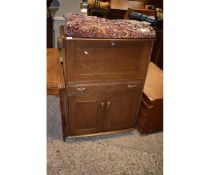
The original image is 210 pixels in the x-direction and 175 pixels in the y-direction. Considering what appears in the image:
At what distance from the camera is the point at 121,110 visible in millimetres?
1819

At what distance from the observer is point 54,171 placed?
1557 millimetres

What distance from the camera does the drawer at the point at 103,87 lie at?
5.15 ft

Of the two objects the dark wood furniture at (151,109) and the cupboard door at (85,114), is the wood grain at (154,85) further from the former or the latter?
the cupboard door at (85,114)

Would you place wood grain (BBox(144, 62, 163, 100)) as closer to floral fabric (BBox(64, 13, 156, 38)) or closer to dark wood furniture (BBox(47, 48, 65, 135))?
floral fabric (BBox(64, 13, 156, 38))

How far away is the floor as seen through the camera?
161 centimetres

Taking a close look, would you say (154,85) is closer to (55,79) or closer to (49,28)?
(55,79)

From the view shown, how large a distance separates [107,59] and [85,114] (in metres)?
0.53

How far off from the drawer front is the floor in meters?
0.67
